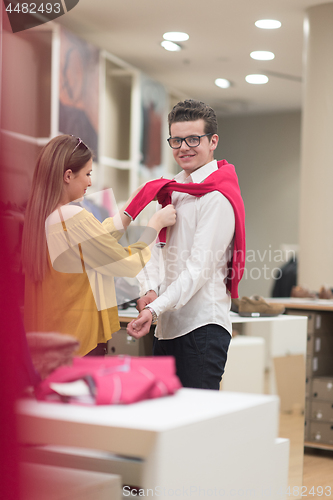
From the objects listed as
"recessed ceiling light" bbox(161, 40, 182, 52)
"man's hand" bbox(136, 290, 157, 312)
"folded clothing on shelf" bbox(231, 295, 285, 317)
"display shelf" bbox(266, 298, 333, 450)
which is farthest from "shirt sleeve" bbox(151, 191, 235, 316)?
"recessed ceiling light" bbox(161, 40, 182, 52)

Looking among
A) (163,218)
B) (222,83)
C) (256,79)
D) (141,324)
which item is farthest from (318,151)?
(141,324)

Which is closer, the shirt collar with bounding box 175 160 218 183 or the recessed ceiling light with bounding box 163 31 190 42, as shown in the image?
the shirt collar with bounding box 175 160 218 183

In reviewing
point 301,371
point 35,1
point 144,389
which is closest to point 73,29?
point 35,1

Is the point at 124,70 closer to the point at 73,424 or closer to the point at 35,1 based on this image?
the point at 35,1

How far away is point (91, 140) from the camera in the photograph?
4.59 m

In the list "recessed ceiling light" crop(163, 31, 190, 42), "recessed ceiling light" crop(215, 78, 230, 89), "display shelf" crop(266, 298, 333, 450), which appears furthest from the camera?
"recessed ceiling light" crop(215, 78, 230, 89)

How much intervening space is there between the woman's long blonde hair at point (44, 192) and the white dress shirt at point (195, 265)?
304mm

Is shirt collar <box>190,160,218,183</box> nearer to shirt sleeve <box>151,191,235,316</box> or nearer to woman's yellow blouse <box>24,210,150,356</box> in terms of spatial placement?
shirt sleeve <box>151,191,235,316</box>

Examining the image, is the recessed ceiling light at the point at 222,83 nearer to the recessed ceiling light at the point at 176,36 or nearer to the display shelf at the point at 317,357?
the recessed ceiling light at the point at 176,36

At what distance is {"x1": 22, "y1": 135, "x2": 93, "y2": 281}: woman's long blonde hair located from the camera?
1.38 metres

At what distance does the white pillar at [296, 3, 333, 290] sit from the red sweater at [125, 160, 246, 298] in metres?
2.67

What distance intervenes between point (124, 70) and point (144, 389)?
4531 mm

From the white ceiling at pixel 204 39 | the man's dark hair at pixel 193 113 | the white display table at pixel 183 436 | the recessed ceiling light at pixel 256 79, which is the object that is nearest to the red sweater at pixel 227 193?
the man's dark hair at pixel 193 113

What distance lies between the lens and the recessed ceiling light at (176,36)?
4.84 metres
